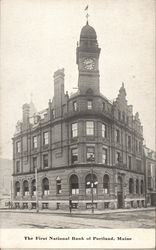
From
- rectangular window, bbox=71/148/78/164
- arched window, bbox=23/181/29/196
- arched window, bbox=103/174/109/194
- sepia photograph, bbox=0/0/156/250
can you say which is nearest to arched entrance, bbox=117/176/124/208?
sepia photograph, bbox=0/0/156/250

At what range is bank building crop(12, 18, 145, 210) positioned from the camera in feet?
76.0

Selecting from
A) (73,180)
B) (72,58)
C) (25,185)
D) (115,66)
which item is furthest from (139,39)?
(25,185)

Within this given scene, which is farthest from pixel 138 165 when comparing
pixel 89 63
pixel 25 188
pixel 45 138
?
pixel 89 63

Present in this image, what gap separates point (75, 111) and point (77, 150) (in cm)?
271

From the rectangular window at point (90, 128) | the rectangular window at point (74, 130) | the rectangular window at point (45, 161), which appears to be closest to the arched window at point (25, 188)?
the rectangular window at point (45, 161)

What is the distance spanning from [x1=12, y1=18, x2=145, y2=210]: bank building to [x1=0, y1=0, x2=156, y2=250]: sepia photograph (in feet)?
0.23

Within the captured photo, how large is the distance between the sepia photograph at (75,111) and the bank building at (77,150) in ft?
0.23

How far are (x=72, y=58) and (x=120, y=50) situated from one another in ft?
8.19

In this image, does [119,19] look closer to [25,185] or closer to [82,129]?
[82,129]

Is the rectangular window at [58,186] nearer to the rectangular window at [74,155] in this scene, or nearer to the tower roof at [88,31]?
the rectangular window at [74,155]

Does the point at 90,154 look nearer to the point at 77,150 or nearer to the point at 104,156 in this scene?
the point at 77,150

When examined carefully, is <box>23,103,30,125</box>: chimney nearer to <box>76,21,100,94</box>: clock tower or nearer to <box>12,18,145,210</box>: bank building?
<box>12,18,145,210</box>: bank building

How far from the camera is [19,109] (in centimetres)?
1418

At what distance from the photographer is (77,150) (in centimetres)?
2389
